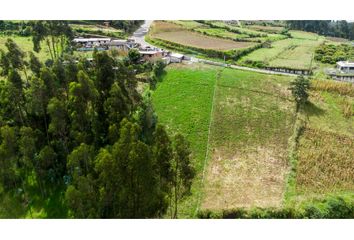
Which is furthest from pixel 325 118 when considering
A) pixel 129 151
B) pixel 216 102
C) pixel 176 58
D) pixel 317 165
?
pixel 129 151

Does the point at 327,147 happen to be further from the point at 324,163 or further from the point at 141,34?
the point at 141,34

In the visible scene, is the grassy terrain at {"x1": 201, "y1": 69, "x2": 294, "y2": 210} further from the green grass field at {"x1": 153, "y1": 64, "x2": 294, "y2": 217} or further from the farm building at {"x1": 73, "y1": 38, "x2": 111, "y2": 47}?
the farm building at {"x1": 73, "y1": 38, "x2": 111, "y2": 47}

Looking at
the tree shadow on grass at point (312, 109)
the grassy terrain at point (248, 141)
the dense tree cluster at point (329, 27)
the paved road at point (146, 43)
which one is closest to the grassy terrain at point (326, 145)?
the tree shadow on grass at point (312, 109)

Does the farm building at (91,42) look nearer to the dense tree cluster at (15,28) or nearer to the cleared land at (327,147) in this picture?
the dense tree cluster at (15,28)

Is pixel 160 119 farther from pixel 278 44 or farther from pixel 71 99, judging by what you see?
pixel 278 44

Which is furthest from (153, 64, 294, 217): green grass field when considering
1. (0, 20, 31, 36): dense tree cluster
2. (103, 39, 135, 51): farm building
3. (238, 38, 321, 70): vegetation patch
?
(0, 20, 31, 36): dense tree cluster

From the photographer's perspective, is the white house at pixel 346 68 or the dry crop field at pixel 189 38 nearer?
the white house at pixel 346 68
